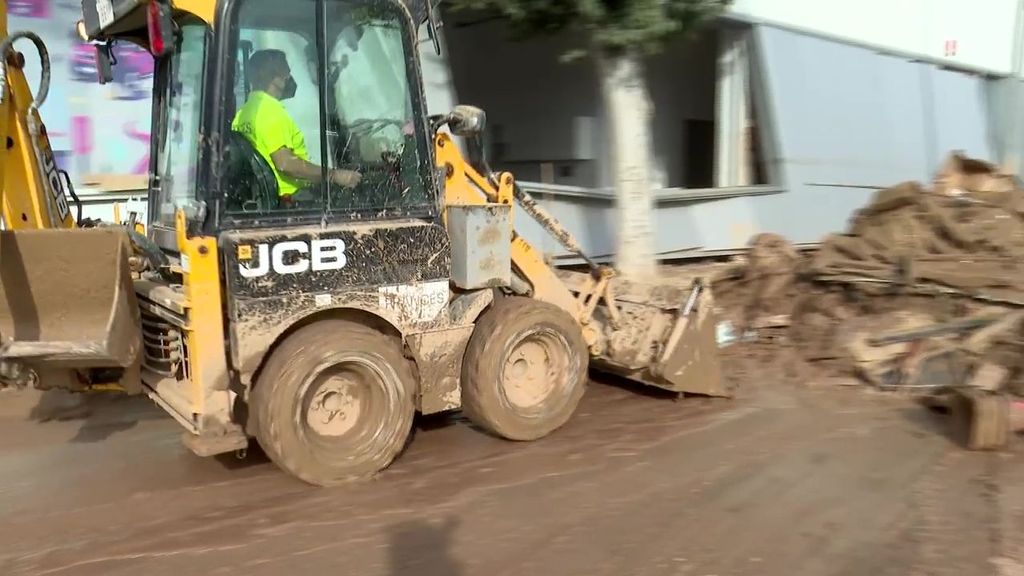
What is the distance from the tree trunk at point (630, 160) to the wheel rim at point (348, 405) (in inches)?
147

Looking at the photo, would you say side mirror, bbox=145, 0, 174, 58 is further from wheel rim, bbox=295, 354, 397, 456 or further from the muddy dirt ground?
the muddy dirt ground

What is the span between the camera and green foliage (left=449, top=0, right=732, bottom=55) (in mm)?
6664

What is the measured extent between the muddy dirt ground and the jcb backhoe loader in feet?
1.18

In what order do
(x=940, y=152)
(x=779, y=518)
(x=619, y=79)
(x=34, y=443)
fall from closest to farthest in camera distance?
(x=779, y=518) < (x=34, y=443) < (x=619, y=79) < (x=940, y=152)

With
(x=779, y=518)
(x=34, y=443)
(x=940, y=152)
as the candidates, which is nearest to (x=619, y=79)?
(x=779, y=518)

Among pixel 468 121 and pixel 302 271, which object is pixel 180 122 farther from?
pixel 468 121

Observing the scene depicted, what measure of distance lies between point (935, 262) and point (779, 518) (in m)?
3.82

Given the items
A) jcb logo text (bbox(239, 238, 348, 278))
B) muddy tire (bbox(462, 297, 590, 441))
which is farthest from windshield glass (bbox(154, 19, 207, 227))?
muddy tire (bbox(462, 297, 590, 441))

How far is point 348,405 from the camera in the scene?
454 cm

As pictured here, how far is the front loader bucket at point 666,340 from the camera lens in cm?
566

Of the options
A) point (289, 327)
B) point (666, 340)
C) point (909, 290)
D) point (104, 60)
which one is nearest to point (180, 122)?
point (104, 60)

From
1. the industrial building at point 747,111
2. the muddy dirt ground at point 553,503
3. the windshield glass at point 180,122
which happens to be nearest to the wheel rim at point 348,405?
the muddy dirt ground at point 553,503

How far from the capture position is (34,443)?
518cm

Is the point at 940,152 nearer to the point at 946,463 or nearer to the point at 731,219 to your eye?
the point at 731,219
